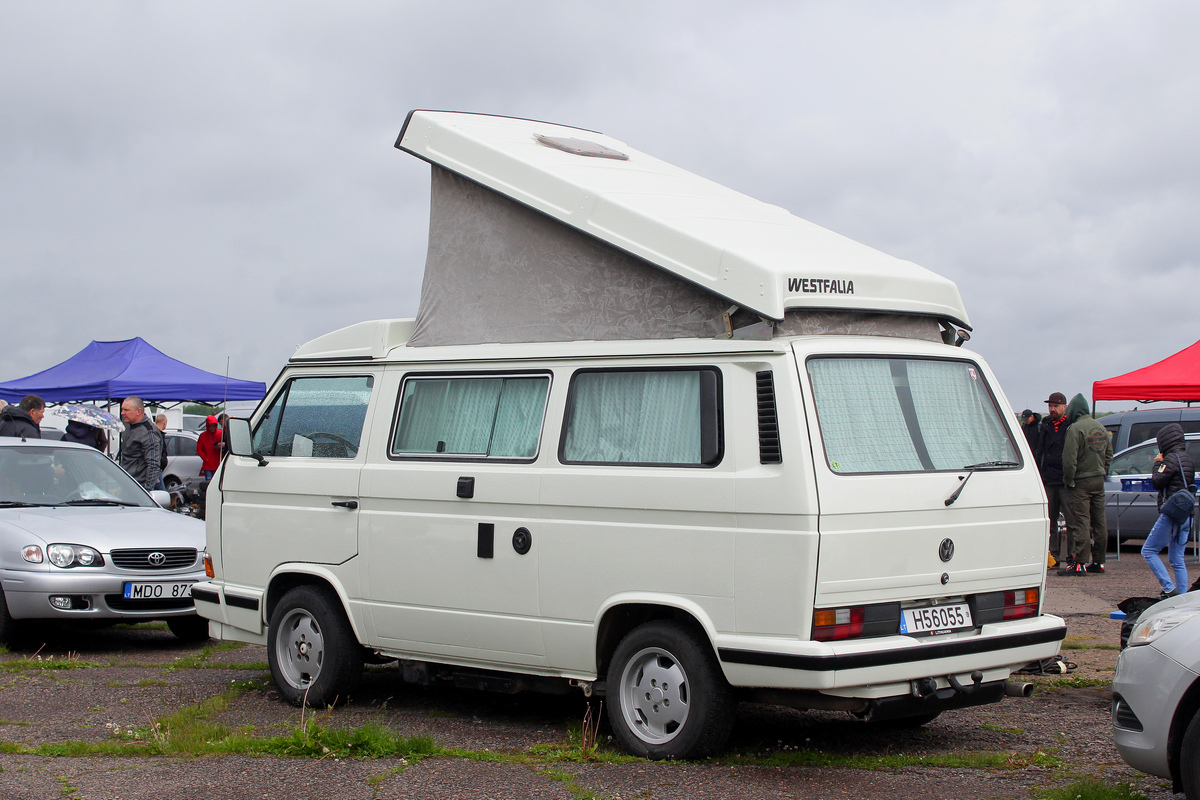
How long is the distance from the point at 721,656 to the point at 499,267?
8.39 ft

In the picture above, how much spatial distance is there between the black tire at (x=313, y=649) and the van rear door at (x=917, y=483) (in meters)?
3.12

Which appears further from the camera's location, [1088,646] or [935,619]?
[1088,646]

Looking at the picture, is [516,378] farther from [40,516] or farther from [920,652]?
[40,516]

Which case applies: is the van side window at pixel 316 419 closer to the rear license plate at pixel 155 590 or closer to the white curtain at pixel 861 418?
the rear license plate at pixel 155 590

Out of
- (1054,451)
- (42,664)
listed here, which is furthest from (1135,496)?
(42,664)

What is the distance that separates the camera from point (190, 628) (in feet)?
33.6

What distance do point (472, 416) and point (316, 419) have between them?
4.20 feet

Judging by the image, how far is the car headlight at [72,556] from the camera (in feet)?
30.3

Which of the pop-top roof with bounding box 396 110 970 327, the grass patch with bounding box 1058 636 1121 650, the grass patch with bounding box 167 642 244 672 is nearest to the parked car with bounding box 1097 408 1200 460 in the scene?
the grass patch with bounding box 1058 636 1121 650

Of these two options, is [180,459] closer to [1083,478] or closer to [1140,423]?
[1140,423]

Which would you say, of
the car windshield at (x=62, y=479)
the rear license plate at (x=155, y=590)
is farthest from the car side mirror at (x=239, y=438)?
the car windshield at (x=62, y=479)

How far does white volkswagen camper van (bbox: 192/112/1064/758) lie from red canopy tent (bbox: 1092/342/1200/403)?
13.1 meters

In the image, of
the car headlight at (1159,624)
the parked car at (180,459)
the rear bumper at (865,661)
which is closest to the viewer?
the car headlight at (1159,624)

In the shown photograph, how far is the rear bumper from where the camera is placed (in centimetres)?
523
